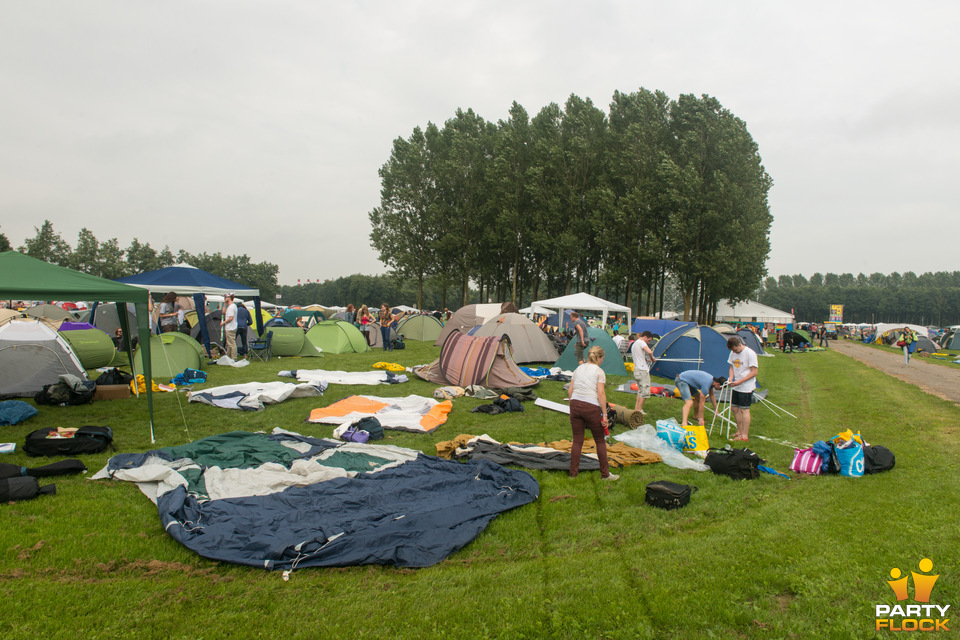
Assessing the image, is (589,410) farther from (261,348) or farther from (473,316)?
(473,316)

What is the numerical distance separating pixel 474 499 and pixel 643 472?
2.40m

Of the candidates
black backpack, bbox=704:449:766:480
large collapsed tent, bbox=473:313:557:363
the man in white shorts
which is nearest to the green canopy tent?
black backpack, bbox=704:449:766:480

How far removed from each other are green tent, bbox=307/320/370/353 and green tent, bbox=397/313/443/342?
6583mm

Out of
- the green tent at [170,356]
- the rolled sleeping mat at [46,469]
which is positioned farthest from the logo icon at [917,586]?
the green tent at [170,356]

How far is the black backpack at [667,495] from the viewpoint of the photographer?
16.3 feet

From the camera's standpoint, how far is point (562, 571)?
150 inches

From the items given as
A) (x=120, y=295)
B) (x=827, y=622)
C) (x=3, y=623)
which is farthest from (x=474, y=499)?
(x=120, y=295)

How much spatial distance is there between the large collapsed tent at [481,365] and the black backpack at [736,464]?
5.41 meters

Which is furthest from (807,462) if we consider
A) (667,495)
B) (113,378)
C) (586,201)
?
(586,201)

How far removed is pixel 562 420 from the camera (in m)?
8.71

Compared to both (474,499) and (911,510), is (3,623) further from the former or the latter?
(911,510)

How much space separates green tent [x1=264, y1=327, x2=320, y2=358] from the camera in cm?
1563

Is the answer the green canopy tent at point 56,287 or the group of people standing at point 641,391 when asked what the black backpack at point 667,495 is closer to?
the group of people standing at point 641,391

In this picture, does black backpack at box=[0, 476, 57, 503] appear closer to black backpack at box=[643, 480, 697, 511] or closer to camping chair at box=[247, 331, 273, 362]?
black backpack at box=[643, 480, 697, 511]
